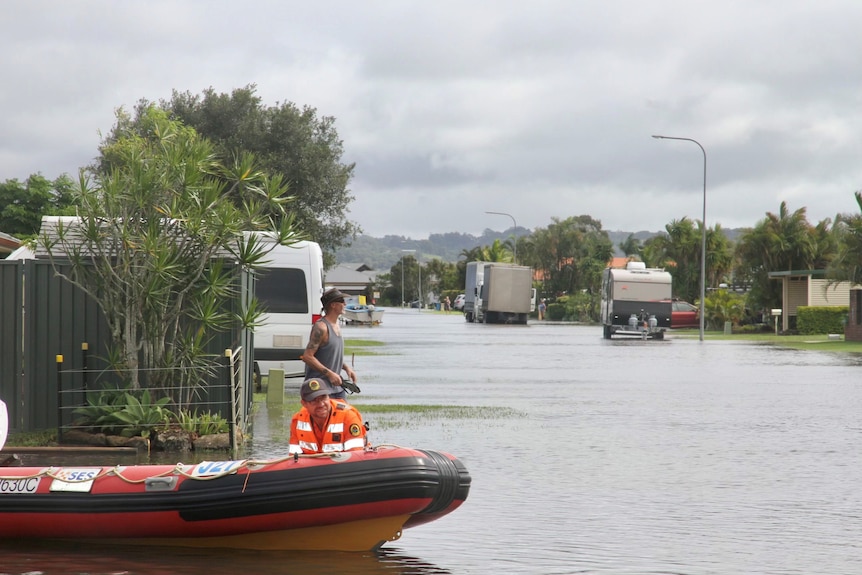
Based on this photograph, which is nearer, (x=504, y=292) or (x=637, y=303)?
(x=637, y=303)

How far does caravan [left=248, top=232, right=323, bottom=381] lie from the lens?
62.2 feet

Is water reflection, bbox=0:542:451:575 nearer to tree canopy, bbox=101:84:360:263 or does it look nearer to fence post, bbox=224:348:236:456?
fence post, bbox=224:348:236:456

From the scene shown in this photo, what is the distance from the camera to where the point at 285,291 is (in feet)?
62.5

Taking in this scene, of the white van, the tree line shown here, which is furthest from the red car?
the white van

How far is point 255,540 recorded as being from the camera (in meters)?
8.40

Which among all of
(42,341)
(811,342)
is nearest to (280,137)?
(811,342)

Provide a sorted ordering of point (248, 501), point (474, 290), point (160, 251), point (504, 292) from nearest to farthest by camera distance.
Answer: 1. point (248, 501)
2. point (160, 251)
3. point (504, 292)
4. point (474, 290)

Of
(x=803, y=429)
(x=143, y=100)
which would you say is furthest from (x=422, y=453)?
(x=143, y=100)

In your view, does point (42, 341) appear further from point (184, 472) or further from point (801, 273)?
point (801, 273)

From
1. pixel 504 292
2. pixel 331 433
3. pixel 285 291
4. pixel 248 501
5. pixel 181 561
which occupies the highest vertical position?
pixel 504 292

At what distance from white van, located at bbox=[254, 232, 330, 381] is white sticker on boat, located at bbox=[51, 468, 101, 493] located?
10327mm

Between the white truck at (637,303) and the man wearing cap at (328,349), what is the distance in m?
39.2

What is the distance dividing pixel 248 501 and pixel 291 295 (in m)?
11.1

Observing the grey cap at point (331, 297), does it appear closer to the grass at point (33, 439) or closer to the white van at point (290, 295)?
the grass at point (33, 439)
